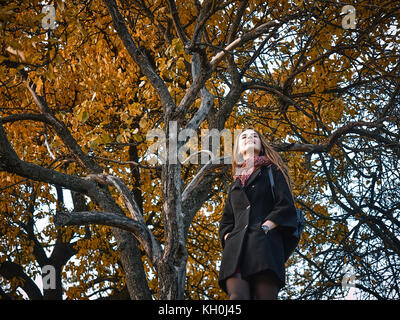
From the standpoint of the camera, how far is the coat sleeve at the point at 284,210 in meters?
4.01

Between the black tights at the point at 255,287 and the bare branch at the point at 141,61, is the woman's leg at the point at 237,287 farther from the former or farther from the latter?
the bare branch at the point at 141,61

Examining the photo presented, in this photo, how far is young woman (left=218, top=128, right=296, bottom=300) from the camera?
391 cm

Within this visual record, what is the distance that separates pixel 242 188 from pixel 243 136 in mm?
579

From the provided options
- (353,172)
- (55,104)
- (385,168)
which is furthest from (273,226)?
(55,104)

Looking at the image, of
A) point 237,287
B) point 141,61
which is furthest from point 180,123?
point 237,287

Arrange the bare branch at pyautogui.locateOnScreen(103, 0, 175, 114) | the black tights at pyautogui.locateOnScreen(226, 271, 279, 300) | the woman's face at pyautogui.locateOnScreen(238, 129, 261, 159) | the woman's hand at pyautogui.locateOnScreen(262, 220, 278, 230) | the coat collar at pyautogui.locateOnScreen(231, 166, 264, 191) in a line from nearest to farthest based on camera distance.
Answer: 1. the black tights at pyautogui.locateOnScreen(226, 271, 279, 300)
2. the woman's hand at pyautogui.locateOnScreen(262, 220, 278, 230)
3. the coat collar at pyautogui.locateOnScreen(231, 166, 264, 191)
4. the woman's face at pyautogui.locateOnScreen(238, 129, 261, 159)
5. the bare branch at pyautogui.locateOnScreen(103, 0, 175, 114)

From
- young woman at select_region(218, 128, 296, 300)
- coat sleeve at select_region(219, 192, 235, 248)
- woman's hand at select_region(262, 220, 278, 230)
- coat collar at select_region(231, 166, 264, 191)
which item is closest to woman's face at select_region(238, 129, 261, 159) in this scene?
young woman at select_region(218, 128, 296, 300)

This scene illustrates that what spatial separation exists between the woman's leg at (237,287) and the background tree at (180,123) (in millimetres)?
1095

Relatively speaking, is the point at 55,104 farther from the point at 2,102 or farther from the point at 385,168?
the point at 385,168

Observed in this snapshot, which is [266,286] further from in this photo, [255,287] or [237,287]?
[237,287]

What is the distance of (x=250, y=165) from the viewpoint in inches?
178

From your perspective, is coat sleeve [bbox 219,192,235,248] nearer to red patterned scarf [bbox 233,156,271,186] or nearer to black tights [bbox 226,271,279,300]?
red patterned scarf [bbox 233,156,271,186]

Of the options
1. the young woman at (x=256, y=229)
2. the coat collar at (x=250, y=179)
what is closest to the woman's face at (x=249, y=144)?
the young woman at (x=256, y=229)
